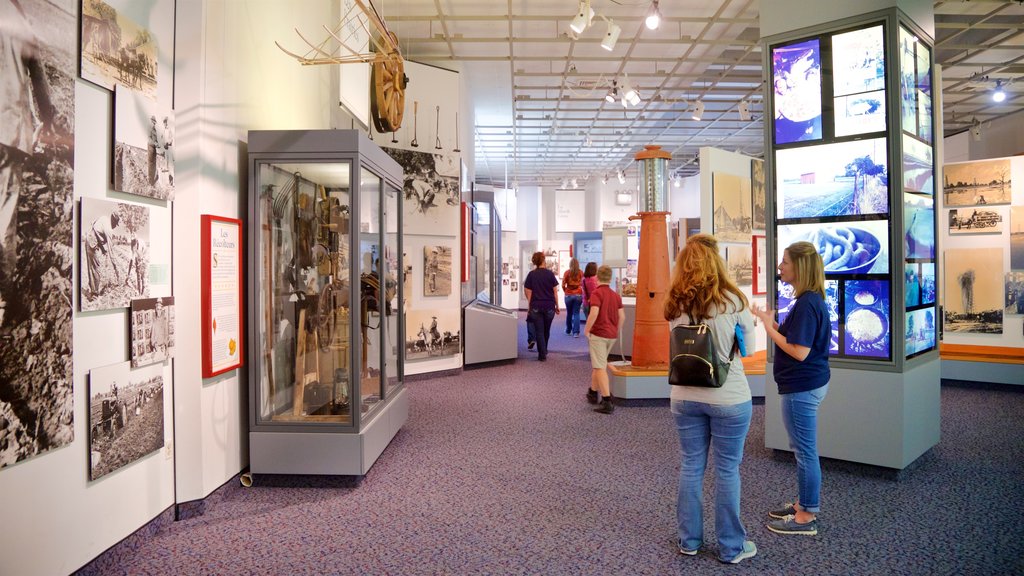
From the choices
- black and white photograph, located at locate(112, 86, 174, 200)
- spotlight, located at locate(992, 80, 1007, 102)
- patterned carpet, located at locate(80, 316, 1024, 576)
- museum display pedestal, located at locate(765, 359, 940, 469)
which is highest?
spotlight, located at locate(992, 80, 1007, 102)

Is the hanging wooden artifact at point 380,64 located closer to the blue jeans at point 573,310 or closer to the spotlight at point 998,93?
the blue jeans at point 573,310

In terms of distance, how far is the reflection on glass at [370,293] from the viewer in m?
4.29

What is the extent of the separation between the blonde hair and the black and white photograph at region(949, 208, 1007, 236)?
22.6ft

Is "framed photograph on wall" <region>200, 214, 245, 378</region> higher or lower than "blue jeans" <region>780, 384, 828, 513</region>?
higher

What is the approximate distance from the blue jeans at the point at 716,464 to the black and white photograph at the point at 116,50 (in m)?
3.08

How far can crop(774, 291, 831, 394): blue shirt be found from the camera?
10.4 feet

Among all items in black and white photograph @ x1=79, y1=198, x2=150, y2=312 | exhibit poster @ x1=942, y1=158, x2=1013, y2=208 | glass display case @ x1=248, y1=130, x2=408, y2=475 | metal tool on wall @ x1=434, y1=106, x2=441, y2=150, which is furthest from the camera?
metal tool on wall @ x1=434, y1=106, x2=441, y2=150

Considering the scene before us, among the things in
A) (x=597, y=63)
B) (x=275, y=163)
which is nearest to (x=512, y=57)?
(x=597, y=63)

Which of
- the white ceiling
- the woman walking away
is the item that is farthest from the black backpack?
the white ceiling

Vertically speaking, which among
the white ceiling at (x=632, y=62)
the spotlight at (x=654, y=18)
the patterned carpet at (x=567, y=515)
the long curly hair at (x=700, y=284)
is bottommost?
the patterned carpet at (x=567, y=515)

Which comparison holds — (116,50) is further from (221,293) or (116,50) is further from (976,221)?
(976,221)

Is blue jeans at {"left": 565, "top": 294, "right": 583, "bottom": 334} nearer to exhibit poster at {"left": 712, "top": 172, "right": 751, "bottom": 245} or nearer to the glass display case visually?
exhibit poster at {"left": 712, "top": 172, "right": 751, "bottom": 245}

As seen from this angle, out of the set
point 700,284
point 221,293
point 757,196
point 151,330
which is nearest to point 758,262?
point 757,196

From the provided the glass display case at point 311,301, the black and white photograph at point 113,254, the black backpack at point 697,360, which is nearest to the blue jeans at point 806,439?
the black backpack at point 697,360
